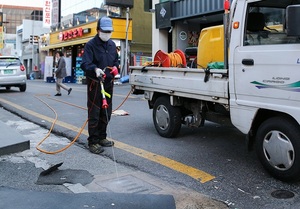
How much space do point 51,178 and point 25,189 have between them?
40 centimetres

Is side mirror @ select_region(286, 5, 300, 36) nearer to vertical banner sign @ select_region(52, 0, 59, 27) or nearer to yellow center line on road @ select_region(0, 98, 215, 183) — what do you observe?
yellow center line on road @ select_region(0, 98, 215, 183)

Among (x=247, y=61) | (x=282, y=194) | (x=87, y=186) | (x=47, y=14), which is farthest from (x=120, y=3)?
(x=282, y=194)

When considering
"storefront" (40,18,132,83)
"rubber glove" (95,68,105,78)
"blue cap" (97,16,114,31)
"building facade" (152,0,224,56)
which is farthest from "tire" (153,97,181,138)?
"storefront" (40,18,132,83)

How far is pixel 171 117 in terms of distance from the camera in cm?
612

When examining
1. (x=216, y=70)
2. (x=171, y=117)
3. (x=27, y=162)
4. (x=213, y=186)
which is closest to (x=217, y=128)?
(x=171, y=117)

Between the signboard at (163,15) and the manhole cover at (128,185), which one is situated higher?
the signboard at (163,15)

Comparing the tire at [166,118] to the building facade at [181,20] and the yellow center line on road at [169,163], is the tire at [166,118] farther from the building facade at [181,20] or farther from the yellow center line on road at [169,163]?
the building facade at [181,20]

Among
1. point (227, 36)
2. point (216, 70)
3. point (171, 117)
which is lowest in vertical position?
point (171, 117)

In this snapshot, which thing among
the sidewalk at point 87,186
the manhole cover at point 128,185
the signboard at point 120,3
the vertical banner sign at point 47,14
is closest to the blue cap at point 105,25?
the sidewalk at point 87,186

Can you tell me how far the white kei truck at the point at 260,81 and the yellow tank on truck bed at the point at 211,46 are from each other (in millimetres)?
15

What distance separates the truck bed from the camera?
484 centimetres

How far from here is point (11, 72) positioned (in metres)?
15.1

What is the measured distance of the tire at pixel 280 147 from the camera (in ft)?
12.8

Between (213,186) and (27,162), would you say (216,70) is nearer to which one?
→ (213,186)
